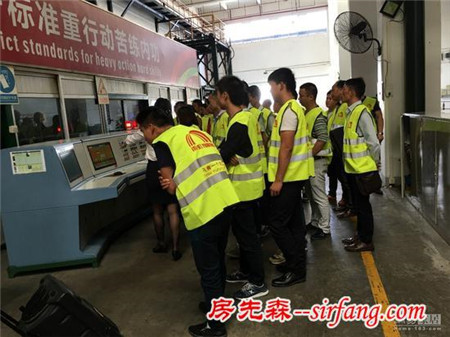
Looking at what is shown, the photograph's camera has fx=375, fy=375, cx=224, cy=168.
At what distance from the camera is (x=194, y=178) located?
6.61ft

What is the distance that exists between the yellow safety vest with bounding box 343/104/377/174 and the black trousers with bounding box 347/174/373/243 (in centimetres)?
10

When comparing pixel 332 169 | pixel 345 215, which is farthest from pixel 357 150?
pixel 332 169

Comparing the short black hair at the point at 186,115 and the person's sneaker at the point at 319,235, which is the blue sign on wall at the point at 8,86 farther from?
the person's sneaker at the point at 319,235

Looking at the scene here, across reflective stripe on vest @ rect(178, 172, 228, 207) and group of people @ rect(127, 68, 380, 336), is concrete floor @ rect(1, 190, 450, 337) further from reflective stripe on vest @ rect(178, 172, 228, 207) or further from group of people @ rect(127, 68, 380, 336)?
reflective stripe on vest @ rect(178, 172, 228, 207)

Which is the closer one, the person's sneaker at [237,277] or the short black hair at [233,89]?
the short black hair at [233,89]

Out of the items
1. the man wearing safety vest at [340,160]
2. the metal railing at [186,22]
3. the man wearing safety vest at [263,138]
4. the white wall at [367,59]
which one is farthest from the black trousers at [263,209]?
the metal railing at [186,22]

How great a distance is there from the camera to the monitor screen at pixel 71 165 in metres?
3.28

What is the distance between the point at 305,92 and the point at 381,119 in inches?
86.3

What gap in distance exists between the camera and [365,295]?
8.48 ft

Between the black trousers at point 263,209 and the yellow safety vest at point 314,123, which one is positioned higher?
the yellow safety vest at point 314,123

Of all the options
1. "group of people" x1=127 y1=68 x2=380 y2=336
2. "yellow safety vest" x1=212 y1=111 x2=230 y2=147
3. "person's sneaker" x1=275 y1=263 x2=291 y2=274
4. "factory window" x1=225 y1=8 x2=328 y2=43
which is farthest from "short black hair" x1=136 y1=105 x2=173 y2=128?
"factory window" x1=225 y1=8 x2=328 y2=43

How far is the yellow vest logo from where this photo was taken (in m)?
2.03

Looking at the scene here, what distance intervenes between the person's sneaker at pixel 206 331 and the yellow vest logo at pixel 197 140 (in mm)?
1088

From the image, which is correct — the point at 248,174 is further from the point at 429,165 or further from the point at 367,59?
the point at 367,59
